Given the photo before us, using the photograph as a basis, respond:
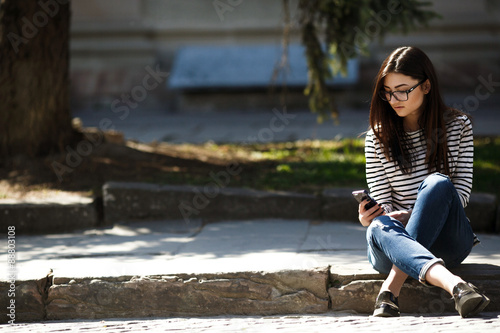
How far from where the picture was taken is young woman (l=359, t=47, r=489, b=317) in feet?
10.6

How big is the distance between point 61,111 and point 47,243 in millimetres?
1820

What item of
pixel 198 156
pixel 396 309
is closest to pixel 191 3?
pixel 198 156

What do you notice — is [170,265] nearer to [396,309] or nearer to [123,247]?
[123,247]

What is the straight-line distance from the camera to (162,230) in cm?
515

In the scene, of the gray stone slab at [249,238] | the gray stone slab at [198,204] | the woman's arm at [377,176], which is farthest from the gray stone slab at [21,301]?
the woman's arm at [377,176]

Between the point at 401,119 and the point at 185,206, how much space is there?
2.28 metres

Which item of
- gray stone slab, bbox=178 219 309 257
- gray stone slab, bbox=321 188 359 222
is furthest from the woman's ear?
gray stone slab, bbox=321 188 359 222

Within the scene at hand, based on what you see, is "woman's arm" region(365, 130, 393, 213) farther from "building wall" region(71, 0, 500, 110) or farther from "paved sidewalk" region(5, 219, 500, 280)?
"building wall" region(71, 0, 500, 110)

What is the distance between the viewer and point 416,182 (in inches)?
142

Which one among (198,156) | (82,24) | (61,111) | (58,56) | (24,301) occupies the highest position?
(82,24)

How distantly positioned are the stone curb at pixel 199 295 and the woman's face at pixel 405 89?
92 cm

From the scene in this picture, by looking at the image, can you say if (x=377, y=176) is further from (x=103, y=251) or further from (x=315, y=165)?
(x=315, y=165)

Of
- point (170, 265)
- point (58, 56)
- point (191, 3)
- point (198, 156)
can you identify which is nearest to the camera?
point (170, 265)

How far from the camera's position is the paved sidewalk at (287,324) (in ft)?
10.4
